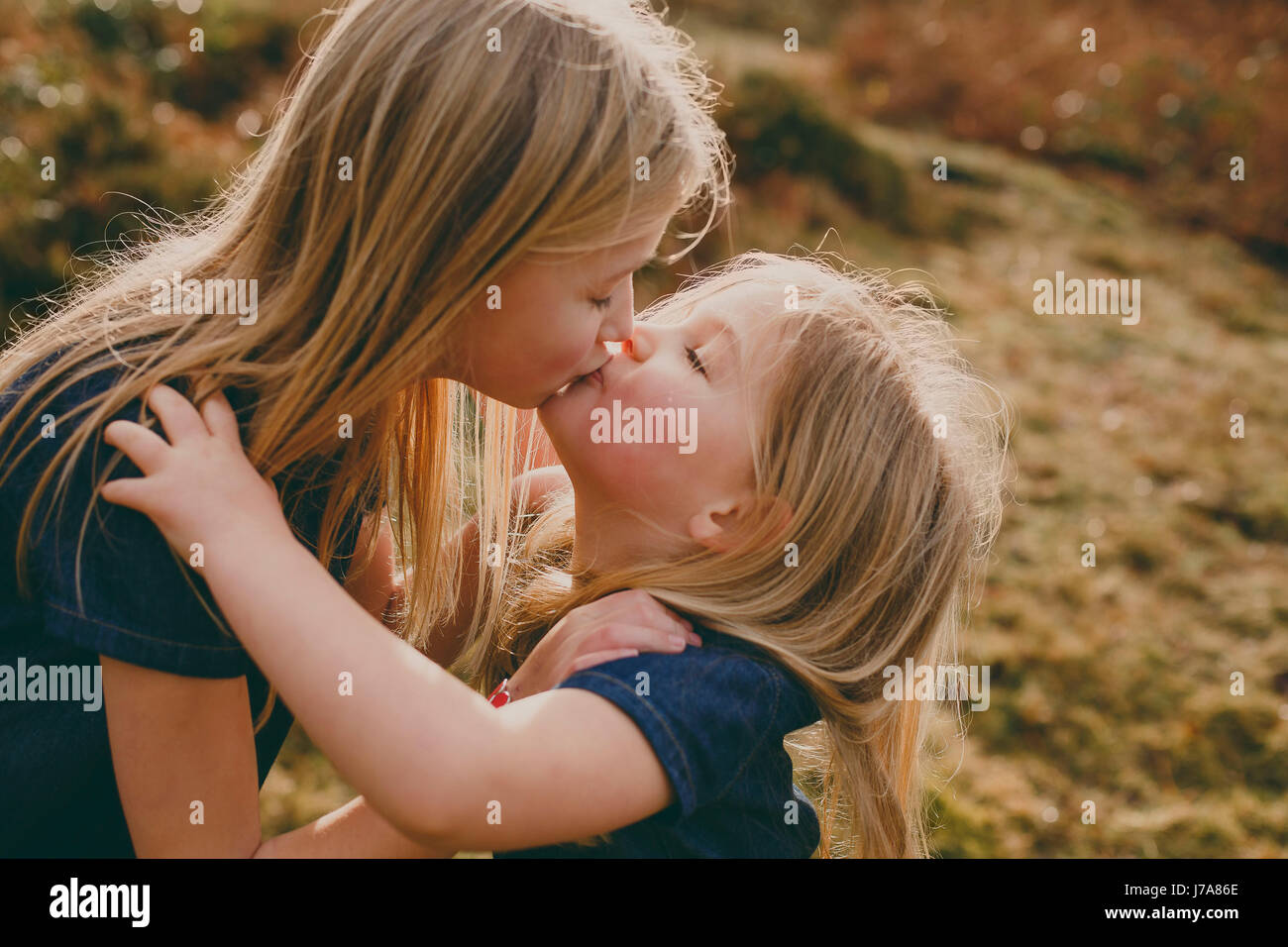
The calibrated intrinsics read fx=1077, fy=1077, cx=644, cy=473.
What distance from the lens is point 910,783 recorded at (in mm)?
2453

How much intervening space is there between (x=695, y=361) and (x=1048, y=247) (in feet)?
19.6

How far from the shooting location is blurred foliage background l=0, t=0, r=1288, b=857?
12.9ft

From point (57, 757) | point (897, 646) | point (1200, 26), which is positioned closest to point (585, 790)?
point (897, 646)

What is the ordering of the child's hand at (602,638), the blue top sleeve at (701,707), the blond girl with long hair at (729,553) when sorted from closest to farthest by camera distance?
the blond girl with long hair at (729,553), the blue top sleeve at (701,707), the child's hand at (602,638)

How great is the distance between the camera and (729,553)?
2146mm

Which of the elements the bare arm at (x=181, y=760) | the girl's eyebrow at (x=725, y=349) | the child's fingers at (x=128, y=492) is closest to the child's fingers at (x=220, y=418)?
the child's fingers at (x=128, y=492)

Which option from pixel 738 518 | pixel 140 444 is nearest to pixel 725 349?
pixel 738 518

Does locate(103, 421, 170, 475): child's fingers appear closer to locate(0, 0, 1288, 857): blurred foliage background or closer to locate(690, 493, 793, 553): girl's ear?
locate(690, 493, 793, 553): girl's ear

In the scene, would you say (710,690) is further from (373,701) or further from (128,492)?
(128,492)

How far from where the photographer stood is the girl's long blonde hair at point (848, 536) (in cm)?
212

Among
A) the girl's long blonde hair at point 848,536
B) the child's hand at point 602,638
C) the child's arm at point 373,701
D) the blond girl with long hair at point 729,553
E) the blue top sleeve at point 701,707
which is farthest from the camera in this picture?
the girl's long blonde hair at point 848,536

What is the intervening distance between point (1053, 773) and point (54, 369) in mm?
3438

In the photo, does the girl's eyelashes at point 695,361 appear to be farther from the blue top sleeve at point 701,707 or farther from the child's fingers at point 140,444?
the child's fingers at point 140,444
